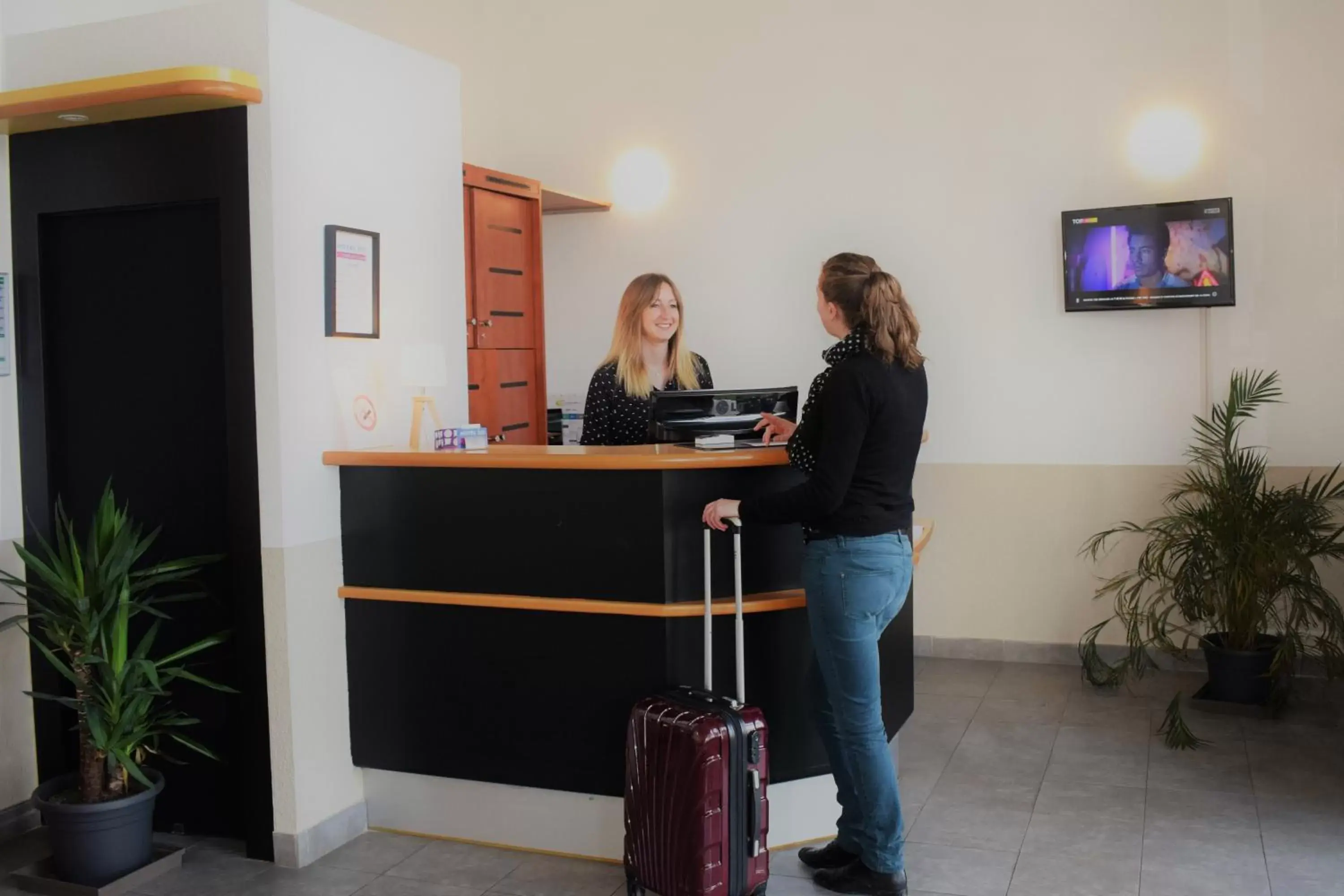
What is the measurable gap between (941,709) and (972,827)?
1.22 metres

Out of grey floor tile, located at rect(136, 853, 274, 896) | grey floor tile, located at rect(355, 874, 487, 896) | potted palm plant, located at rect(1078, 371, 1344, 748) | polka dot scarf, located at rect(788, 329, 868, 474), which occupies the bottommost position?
grey floor tile, located at rect(136, 853, 274, 896)

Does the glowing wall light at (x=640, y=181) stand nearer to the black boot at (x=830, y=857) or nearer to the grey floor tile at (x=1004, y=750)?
the grey floor tile at (x=1004, y=750)

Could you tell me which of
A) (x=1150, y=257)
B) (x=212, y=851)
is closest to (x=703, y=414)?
(x=212, y=851)

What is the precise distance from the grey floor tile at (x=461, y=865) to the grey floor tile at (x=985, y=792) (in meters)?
1.32

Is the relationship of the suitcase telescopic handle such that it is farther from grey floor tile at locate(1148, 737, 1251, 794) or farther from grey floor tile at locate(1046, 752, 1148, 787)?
grey floor tile at locate(1148, 737, 1251, 794)

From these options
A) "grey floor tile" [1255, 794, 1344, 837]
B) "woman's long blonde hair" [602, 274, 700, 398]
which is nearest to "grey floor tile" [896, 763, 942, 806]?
"grey floor tile" [1255, 794, 1344, 837]

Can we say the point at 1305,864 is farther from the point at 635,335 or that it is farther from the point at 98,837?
the point at 98,837

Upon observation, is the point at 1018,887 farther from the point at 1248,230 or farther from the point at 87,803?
the point at 1248,230

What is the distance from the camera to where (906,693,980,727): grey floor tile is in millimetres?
4703

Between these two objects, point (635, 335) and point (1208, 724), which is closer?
point (635, 335)

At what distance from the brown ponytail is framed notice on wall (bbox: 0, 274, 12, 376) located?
2.45 m

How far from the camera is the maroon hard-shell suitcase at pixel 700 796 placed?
2.94m

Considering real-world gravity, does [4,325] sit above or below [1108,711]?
above

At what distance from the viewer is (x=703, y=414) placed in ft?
11.9
